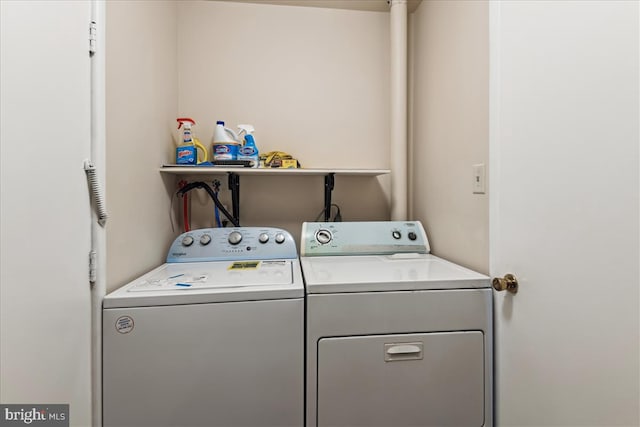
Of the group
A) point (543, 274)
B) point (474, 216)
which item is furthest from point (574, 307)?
point (474, 216)

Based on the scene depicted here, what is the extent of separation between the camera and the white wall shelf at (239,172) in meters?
1.58

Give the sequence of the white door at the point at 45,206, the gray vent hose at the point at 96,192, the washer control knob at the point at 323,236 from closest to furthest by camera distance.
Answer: the white door at the point at 45,206, the gray vent hose at the point at 96,192, the washer control knob at the point at 323,236

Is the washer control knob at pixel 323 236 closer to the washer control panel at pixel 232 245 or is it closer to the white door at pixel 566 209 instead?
the washer control panel at pixel 232 245

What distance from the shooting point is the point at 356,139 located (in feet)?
6.59

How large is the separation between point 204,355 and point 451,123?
150cm

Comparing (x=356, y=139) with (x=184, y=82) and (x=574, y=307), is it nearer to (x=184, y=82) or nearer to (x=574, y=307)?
(x=184, y=82)

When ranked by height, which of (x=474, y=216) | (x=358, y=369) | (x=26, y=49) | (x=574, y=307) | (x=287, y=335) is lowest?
(x=358, y=369)

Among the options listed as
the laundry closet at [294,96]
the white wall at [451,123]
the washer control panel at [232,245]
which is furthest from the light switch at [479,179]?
the washer control panel at [232,245]

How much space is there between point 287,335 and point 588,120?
3.62ft

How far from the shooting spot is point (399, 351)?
1067 millimetres

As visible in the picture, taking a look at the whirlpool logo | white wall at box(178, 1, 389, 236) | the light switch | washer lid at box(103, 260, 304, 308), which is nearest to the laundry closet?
white wall at box(178, 1, 389, 236)

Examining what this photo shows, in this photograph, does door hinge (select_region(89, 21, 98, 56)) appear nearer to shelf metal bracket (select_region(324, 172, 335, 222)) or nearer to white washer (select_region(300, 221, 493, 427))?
white washer (select_region(300, 221, 493, 427))

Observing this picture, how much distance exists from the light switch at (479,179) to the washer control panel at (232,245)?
0.95 metres

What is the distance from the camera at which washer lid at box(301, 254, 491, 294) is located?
107 centimetres
